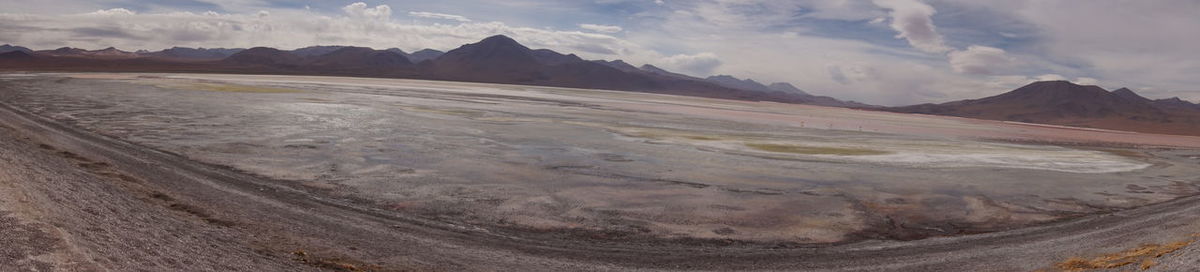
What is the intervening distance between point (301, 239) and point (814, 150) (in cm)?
2446

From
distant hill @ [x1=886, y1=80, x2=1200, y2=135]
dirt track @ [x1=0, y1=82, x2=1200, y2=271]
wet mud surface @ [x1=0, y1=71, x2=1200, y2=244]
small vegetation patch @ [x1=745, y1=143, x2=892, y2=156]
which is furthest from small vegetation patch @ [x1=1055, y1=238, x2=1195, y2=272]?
distant hill @ [x1=886, y1=80, x2=1200, y2=135]

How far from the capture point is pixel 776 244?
12.0 metres

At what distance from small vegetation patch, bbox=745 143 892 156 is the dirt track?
13.7 metres

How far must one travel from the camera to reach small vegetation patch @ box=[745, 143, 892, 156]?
28434mm

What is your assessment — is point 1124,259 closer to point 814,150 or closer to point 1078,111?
point 814,150

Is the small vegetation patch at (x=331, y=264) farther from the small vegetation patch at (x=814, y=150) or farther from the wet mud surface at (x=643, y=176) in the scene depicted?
the small vegetation patch at (x=814, y=150)

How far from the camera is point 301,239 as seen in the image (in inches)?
385

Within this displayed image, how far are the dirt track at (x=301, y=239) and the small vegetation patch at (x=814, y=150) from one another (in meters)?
13.7

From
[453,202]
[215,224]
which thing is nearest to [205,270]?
[215,224]

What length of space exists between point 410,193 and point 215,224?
5245 millimetres

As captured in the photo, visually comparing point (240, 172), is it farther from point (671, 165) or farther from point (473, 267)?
point (671, 165)

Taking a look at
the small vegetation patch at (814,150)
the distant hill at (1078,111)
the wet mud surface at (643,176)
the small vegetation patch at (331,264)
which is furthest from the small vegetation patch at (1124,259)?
the distant hill at (1078,111)

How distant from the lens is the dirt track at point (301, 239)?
6824mm

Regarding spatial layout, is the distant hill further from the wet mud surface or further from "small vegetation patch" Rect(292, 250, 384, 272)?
"small vegetation patch" Rect(292, 250, 384, 272)
